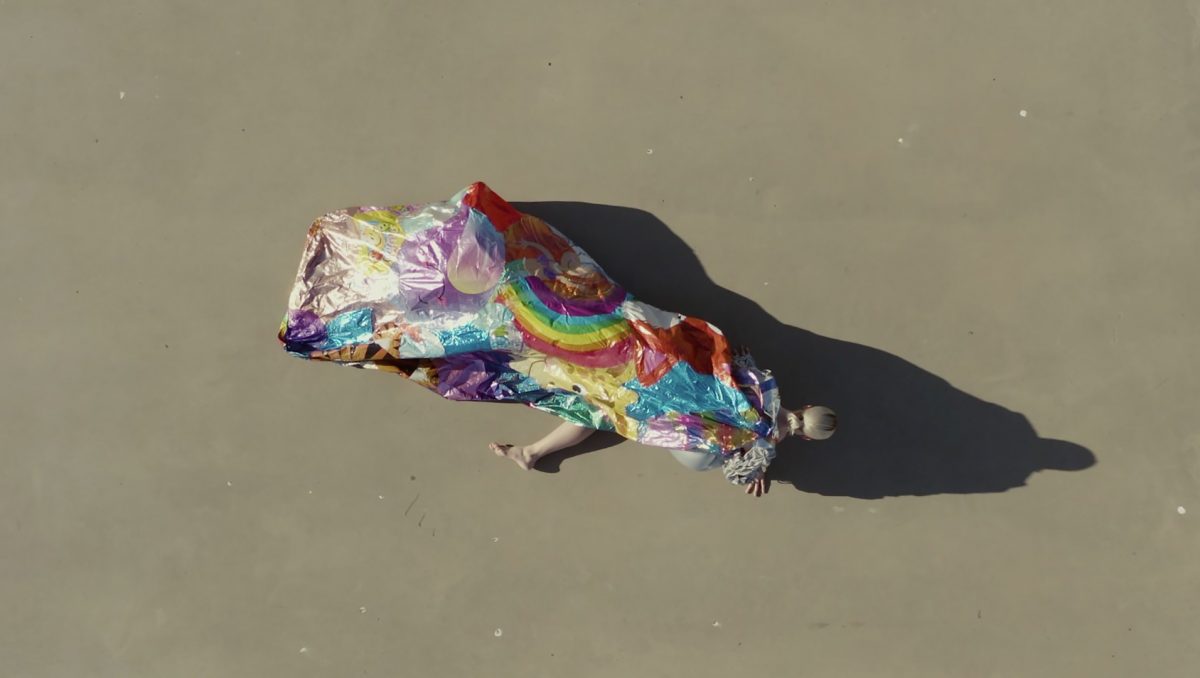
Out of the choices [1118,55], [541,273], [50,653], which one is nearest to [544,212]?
[541,273]

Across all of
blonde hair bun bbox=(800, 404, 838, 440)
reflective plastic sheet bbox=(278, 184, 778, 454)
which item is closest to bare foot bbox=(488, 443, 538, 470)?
reflective plastic sheet bbox=(278, 184, 778, 454)

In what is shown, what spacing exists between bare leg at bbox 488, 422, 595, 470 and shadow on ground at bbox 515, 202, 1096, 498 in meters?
0.46

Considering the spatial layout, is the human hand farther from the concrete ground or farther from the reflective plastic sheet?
the reflective plastic sheet

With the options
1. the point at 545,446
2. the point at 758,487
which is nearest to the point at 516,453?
the point at 545,446

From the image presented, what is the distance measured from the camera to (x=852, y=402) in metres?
2.25

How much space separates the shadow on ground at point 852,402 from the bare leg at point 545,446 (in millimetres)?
461

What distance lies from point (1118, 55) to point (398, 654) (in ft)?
9.33

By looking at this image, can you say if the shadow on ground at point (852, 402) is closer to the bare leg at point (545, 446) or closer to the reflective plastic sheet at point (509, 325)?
the reflective plastic sheet at point (509, 325)

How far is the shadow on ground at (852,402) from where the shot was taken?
224 centimetres

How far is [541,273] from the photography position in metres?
2.02

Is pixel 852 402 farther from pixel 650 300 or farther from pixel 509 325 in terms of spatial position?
pixel 509 325

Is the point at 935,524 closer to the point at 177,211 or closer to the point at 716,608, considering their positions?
the point at 716,608

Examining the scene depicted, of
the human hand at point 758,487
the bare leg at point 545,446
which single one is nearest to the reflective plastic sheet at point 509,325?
the bare leg at point 545,446

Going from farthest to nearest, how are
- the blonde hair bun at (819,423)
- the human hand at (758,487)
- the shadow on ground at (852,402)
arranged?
the shadow on ground at (852,402), the human hand at (758,487), the blonde hair bun at (819,423)
